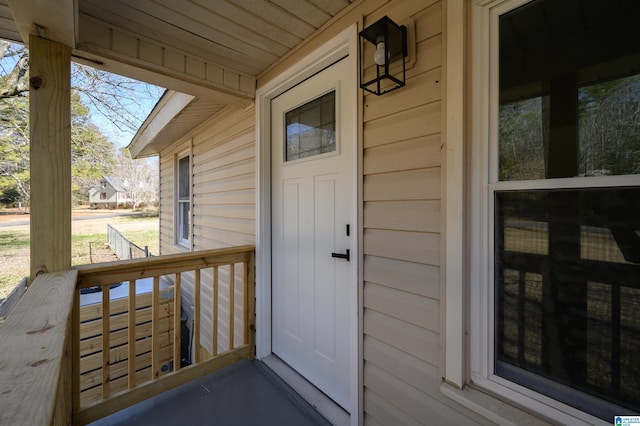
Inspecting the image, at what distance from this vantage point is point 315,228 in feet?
6.11

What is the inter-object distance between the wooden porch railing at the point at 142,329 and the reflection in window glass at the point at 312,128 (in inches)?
36.1

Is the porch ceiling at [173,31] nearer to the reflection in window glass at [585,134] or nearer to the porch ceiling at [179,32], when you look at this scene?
the porch ceiling at [179,32]

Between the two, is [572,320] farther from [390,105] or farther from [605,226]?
[390,105]

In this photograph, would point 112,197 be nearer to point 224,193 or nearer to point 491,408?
point 224,193

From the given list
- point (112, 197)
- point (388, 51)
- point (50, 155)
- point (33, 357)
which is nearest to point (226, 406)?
point (33, 357)

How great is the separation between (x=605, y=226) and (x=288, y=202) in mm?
1690

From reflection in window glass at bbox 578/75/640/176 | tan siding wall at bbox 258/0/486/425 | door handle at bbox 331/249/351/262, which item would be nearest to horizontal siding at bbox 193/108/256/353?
door handle at bbox 331/249/351/262

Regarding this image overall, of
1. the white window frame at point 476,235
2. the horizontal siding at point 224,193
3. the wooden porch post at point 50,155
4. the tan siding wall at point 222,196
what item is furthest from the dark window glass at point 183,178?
the white window frame at point 476,235

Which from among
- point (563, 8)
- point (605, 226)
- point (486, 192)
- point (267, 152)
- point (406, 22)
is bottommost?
point (605, 226)

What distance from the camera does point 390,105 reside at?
129 centimetres

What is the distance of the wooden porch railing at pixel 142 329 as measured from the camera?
61.8 inches

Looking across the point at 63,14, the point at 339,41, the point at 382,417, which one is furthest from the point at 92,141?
the point at 382,417

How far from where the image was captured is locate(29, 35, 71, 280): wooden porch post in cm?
133

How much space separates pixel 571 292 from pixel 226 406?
1876mm
